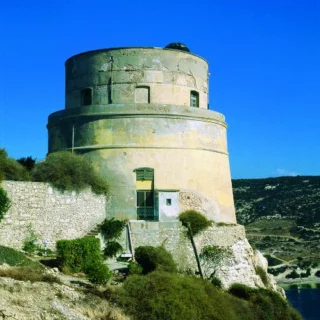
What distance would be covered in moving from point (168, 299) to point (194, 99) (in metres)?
12.9

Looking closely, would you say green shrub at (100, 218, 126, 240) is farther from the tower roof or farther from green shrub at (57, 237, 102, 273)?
the tower roof

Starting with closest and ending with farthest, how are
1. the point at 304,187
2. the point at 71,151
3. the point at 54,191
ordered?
the point at 54,191
the point at 71,151
the point at 304,187

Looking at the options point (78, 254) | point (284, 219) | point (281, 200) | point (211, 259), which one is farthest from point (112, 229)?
point (281, 200)

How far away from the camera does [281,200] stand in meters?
89.2

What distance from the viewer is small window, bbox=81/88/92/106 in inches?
1091

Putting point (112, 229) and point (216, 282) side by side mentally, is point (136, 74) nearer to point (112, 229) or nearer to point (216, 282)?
point (112, 229)

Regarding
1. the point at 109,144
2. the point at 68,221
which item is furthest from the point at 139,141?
the point at 68,221

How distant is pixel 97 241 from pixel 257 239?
59.0m

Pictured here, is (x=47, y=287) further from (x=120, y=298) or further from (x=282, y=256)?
(x=282, y=256)

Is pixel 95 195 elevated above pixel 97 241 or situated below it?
above

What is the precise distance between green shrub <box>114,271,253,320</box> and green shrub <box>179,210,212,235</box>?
611 centimetres

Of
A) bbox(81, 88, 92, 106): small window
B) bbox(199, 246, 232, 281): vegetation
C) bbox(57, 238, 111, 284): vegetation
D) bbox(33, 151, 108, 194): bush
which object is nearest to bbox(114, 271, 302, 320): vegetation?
bbox(57, 238, 111, 284): vegetation

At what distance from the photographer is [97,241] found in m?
21.6

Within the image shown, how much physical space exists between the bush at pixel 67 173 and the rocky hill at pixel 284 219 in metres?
51.9
